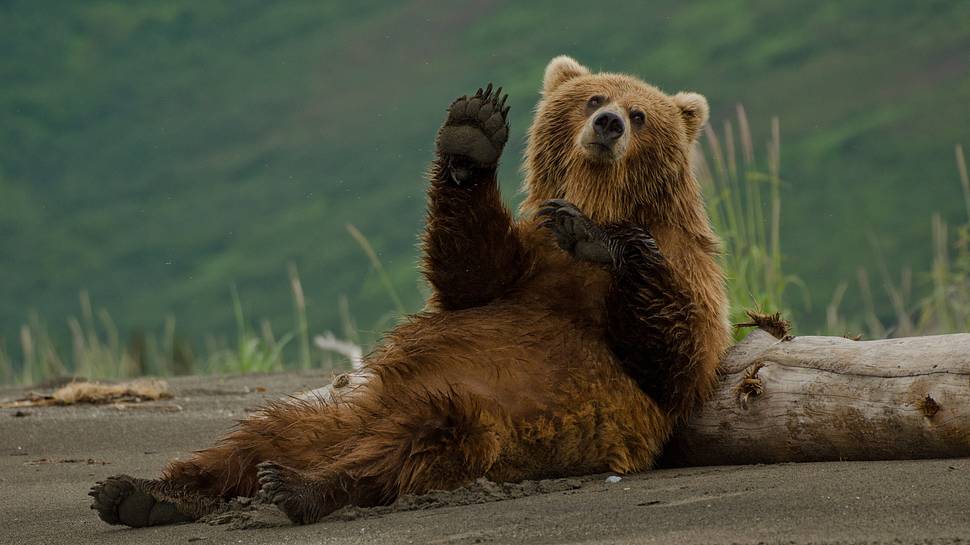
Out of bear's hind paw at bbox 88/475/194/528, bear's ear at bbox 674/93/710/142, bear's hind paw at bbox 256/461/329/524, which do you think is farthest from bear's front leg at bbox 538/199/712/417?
bear's hind paw at bbox 88/475/194/528

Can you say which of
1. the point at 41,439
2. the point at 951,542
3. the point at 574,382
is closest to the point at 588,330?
the point at 574,382

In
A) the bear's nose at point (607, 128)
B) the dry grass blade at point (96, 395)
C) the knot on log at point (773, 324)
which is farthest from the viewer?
the dry grass blade at point (96, 395)

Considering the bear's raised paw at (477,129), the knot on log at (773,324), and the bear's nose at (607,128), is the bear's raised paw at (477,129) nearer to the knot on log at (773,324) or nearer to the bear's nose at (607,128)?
the bear's nose at (607,128)

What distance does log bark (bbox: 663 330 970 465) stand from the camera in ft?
13.6

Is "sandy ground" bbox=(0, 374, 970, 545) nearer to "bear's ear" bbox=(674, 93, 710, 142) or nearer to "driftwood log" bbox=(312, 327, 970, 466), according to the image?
"driftwood log" bbox=(312, 327, 970, 466)

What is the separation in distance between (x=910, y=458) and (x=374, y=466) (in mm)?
1864

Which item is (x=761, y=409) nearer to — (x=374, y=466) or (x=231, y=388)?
(x=374, y=466)

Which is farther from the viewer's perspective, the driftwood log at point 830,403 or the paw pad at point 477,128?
the paw pad at point 477,128

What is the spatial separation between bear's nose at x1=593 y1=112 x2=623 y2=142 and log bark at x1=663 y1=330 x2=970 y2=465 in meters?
1.00

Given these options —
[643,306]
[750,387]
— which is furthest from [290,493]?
[750,387]

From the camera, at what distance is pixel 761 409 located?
4.59 m

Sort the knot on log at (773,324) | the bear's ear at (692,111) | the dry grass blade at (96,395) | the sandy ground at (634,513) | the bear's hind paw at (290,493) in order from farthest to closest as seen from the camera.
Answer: the dry grass blade at (96,395) → the bear's ear at (692,111) → the knot on log at (773,324) → the bear's hind paw at (290,493) → the sandy ground at (634,513)

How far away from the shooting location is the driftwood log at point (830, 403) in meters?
4.16

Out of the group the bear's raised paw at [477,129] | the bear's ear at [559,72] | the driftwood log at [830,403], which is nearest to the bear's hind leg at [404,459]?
the driftwood log at [830,403]
